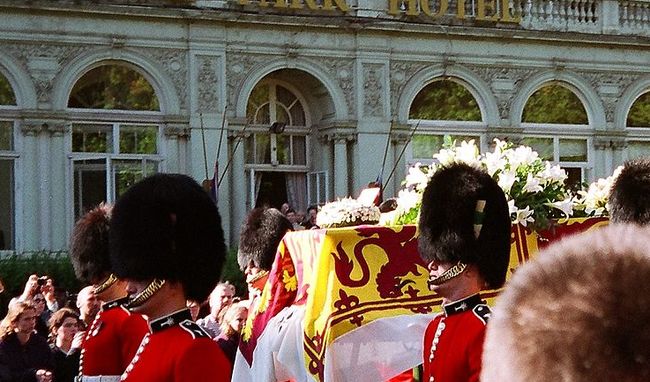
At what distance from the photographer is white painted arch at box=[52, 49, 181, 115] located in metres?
18.7

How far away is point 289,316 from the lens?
6.62 meters

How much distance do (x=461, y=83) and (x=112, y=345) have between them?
16.9 meters

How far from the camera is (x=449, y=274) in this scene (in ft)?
15.3

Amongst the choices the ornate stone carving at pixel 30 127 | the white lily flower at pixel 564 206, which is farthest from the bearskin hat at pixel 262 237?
the ornate stone carving at pixel 30 127

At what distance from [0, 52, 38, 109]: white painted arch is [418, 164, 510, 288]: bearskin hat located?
14.0 meters

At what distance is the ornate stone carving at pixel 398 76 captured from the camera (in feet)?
68.4

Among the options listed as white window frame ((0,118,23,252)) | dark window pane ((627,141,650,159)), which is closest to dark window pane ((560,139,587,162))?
dark window pane ((627,141,650,159))

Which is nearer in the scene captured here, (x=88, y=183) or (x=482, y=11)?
(x=88, y=183)

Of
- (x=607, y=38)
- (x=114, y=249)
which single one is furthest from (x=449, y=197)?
(x=607, y=38)

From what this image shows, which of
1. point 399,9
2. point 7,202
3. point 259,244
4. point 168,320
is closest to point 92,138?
point 7,202

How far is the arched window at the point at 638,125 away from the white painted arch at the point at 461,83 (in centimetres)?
298

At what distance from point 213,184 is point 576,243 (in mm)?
17039

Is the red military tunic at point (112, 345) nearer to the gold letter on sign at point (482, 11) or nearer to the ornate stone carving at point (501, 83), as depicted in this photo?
the ornate stone carving at point (501, 83)

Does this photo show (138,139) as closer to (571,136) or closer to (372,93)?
(372,93)
